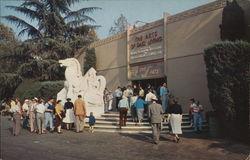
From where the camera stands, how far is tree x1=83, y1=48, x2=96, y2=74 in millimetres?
23595

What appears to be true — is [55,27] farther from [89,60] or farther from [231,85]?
[231,85]

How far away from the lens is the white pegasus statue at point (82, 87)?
14328 mm

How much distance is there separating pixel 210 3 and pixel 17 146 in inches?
506

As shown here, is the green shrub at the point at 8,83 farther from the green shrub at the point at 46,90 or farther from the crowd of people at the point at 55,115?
the crowd of people at the point at 55,115

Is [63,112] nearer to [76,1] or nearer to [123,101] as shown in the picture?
[123,101]

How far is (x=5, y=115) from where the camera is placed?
22.5 meters

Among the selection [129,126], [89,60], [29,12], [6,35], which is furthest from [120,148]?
[6,35]

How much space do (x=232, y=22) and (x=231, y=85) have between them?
5074 mm

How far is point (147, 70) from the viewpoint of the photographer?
62.1 ft

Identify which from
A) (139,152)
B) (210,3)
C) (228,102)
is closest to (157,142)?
(139,152)

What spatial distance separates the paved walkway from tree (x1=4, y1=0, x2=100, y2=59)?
14.4 m

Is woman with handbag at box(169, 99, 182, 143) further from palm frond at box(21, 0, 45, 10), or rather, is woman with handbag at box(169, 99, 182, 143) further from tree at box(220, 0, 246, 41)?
palm frond at box(21, 0, 45, 10)

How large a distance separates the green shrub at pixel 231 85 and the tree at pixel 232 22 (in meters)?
3.61

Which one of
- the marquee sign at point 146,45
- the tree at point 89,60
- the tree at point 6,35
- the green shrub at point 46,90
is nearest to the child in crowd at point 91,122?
the marquee sign at point 146,45
